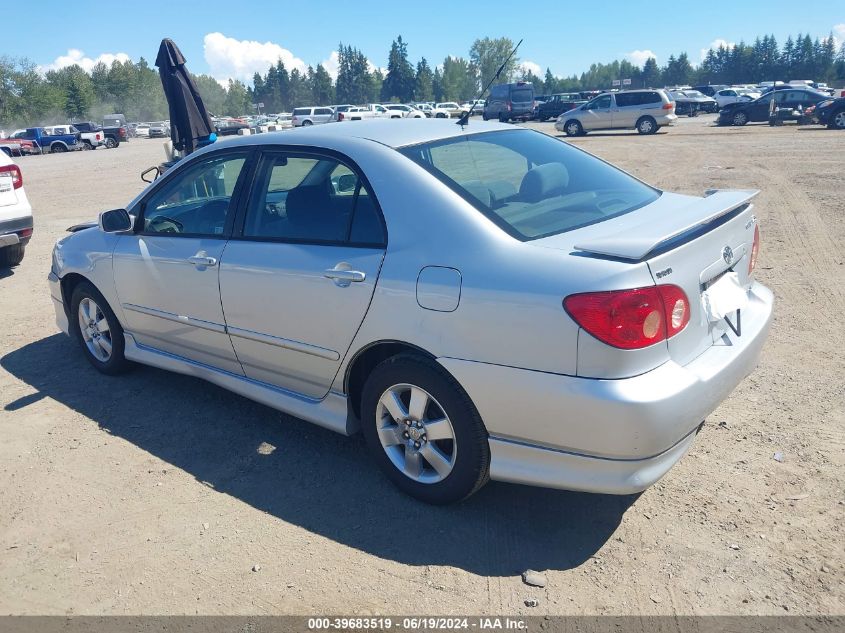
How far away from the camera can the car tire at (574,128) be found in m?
29.1

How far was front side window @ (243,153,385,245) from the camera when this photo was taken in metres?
3.27

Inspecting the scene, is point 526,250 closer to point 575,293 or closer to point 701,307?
point 575,293

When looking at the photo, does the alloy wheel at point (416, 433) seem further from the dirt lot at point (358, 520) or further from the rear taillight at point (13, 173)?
the rear taillight at point (13, 173)

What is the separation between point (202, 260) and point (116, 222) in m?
0.89

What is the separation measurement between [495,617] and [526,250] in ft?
4.56

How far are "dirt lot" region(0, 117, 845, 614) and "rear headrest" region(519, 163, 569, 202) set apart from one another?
1427 mm

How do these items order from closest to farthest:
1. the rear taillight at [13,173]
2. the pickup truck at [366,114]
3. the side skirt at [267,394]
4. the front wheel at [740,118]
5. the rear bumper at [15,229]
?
the side skirt at [267,394] < the rear bumper at [15,229] < the rear taillight at [13,173] < the pickup truck at [366,114] < the front wheel at [740,118]

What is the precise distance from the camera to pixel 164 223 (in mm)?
4324

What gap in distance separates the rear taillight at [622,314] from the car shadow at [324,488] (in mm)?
963

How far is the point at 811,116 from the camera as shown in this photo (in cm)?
2719

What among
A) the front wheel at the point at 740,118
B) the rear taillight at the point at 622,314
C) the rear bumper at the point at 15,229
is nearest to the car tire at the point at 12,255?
the rear bumper at the point at 15,229

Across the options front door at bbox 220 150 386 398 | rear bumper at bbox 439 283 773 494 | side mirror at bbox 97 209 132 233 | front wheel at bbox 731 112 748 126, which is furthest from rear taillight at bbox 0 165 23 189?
front wheel at bbox 731 112 748 126

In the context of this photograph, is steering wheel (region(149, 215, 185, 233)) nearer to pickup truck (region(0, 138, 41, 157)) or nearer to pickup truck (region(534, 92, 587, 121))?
pickup truck (region(534, 92, 587, 121))

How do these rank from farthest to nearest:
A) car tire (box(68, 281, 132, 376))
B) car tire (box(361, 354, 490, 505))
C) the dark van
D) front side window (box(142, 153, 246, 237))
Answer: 1. the dark van
2. car tire (box(68, 281, 132, 376))
3. front side window (box(142, 153, 246, 237))
4. car tire (box(361, 354, 490, 505))
